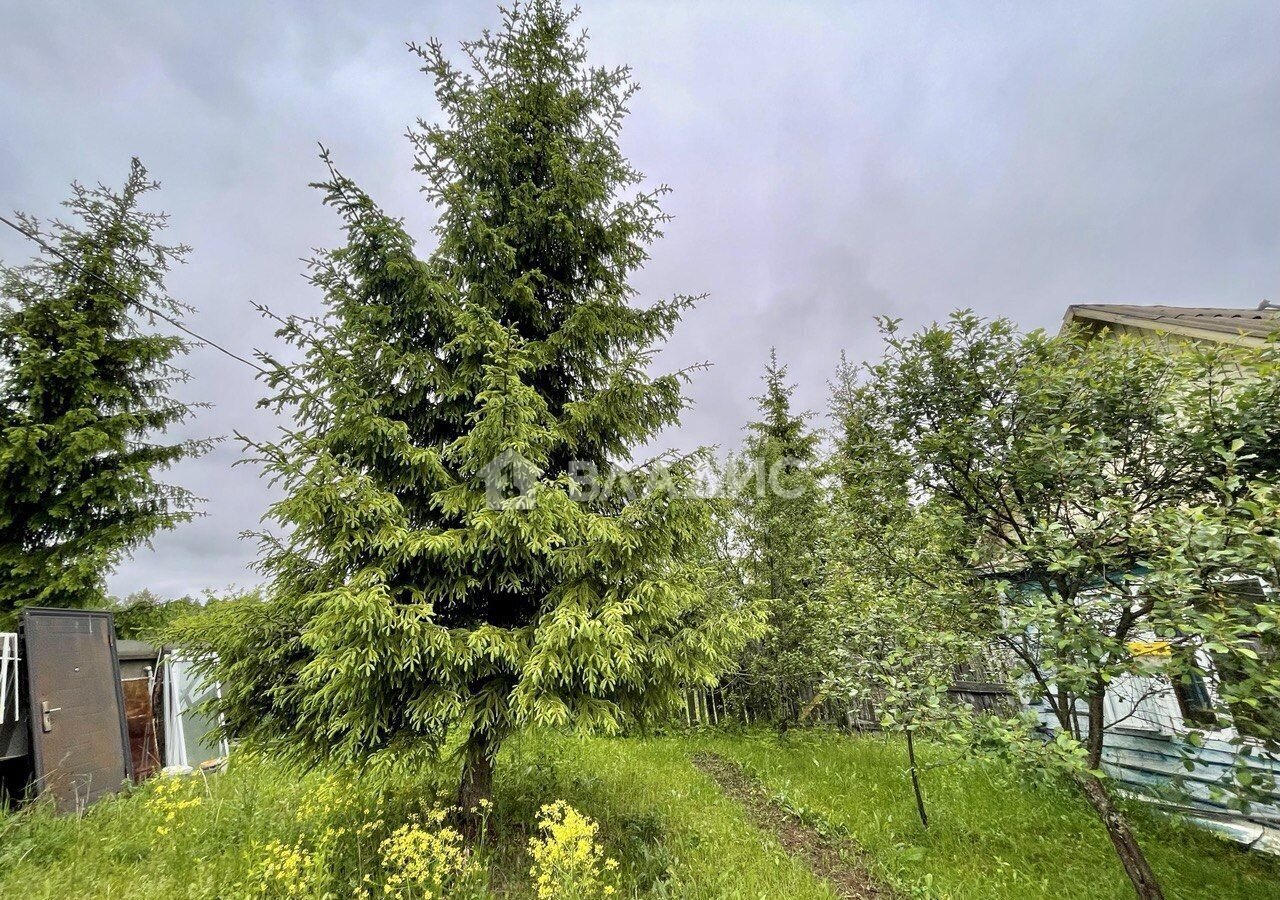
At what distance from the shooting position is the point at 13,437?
714 cm

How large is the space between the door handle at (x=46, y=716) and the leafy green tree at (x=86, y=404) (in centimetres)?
380

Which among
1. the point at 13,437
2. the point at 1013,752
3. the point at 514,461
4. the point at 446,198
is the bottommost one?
the point at 1013,752

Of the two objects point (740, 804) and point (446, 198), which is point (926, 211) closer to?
point (446, 198)

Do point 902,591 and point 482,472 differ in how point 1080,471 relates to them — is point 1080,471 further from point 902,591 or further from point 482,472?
point 482,472

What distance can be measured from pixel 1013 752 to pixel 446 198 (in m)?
6.20

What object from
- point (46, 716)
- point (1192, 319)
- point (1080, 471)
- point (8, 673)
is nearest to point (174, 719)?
point (46, 716)

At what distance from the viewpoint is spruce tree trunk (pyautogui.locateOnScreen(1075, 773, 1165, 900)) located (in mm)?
2834

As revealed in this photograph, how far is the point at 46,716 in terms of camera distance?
15.9 feet

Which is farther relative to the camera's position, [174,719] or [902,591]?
[174,719]

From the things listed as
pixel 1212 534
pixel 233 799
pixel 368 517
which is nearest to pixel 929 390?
pixel 1212 534

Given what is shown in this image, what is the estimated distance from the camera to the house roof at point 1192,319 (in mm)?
5191

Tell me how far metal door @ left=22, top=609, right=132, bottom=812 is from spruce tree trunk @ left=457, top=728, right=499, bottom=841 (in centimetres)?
365

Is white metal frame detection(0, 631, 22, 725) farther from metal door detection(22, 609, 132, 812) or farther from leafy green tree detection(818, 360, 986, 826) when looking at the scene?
leafy green tree detection(818, 360, 986, 826)

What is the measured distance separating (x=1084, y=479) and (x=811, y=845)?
13.8 feet
